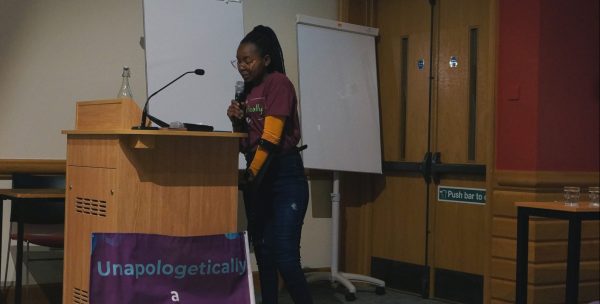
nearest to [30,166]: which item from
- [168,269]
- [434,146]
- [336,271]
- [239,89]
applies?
[239,89]

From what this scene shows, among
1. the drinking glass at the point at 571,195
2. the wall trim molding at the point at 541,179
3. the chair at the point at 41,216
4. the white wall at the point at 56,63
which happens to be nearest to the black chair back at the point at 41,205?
the chair at the point at 41,216

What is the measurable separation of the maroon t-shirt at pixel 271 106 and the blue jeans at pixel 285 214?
3.9 inches

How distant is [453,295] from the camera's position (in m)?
4.91

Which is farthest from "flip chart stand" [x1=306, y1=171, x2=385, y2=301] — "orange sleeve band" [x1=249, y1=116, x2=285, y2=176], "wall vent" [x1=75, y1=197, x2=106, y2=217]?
"wall vent" [x1=75, y1=197, x2=106, y2=217]

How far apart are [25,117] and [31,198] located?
105cm

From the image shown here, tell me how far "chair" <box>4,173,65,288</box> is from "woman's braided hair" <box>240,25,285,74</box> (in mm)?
1356

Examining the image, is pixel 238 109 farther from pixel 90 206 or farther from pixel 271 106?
pixel 90 206

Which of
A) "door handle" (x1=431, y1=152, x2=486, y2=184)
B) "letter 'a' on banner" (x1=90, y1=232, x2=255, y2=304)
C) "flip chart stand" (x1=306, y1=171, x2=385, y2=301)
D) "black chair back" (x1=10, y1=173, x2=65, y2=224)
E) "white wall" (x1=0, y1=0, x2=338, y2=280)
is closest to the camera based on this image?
"letter 'a' on banner" (x1=90, y1=232, x2=255, y2=304)

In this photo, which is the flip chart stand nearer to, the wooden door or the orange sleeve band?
the wooden door

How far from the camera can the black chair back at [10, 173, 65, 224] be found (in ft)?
13.5

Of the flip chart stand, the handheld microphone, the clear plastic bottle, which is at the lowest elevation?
the flip chart stand

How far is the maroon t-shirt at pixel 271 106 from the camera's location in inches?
129

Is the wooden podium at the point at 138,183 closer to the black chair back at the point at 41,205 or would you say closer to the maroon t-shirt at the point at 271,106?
the maroon t-shirt at the point at 271,106

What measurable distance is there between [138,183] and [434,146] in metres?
2.66
